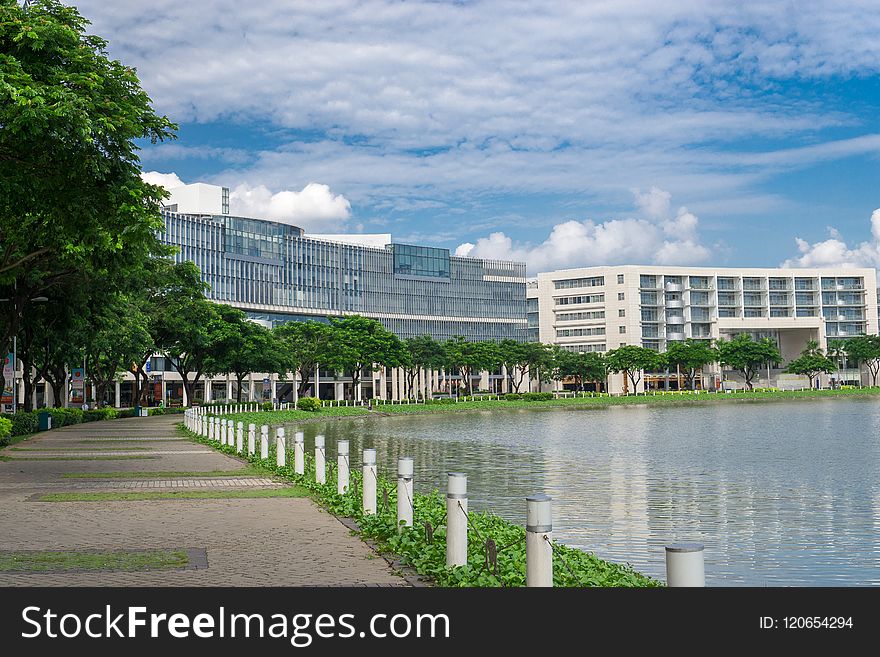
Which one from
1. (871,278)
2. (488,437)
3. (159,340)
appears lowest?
(488,437)

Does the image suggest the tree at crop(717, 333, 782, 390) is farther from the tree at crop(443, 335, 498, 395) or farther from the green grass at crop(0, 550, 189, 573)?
the green grass at crop(0, 550, 189, 573)

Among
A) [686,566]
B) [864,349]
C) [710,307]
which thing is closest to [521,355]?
[710,307]

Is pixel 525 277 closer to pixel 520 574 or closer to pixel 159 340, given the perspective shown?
pixel 159 340

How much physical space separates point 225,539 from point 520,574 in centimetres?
451

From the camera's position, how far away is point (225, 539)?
12.0 metres

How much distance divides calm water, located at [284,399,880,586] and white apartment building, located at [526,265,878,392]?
4254 inches

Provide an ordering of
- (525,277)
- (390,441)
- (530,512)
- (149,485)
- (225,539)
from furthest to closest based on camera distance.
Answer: (525,277) < (390,441) < (149,485) < (225,539) < (530,512)

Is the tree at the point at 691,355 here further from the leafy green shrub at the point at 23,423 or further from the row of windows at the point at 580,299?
the leafy green shrub at the point at 23,423

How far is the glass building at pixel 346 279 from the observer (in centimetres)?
12369

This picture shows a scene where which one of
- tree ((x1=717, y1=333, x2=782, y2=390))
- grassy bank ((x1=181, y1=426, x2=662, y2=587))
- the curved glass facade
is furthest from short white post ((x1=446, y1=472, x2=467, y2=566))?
tree ((x1=717, y1=333, x2=782, y2=390))

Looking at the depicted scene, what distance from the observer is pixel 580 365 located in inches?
4850

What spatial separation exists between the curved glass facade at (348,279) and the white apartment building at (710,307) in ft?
38.2
